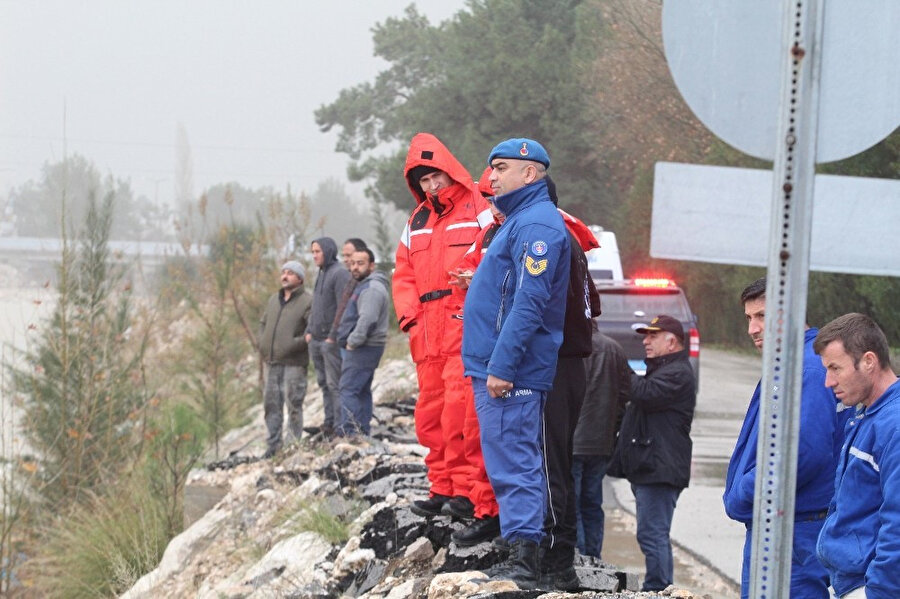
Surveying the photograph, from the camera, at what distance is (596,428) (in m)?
7.30

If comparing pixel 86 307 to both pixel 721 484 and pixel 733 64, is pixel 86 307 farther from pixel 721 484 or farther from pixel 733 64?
pixel 733 64

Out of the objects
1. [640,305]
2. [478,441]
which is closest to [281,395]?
[640,305]

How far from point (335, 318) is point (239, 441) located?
6.62m

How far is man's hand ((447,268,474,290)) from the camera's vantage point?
5.99 meters

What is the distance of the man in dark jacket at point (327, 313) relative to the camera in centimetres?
1120

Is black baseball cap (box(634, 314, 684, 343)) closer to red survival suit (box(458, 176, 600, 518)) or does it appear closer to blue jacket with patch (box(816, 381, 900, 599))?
red survival suit (box(458, 176, 600, 518))

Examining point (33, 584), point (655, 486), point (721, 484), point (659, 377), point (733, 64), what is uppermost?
point (733, 64)

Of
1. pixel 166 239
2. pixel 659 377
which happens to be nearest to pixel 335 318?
pixel 659 377

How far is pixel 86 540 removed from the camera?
10.4 m

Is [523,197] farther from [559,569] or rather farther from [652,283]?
[652,283]

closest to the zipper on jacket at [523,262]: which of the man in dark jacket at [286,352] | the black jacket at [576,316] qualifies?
the black jacket at [576,316]

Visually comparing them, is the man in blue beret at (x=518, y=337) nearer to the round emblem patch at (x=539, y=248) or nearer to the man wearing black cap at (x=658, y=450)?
the round emblem patch at (x=539, y=248)

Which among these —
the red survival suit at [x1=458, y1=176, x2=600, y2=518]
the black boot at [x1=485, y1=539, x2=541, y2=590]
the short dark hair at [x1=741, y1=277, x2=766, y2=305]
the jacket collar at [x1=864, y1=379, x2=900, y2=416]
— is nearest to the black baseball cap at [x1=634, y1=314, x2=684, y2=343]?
the red survival suit at [x1=458, y1=176, x2=600, y2=518]

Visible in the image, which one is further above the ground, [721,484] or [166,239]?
[166,239]
